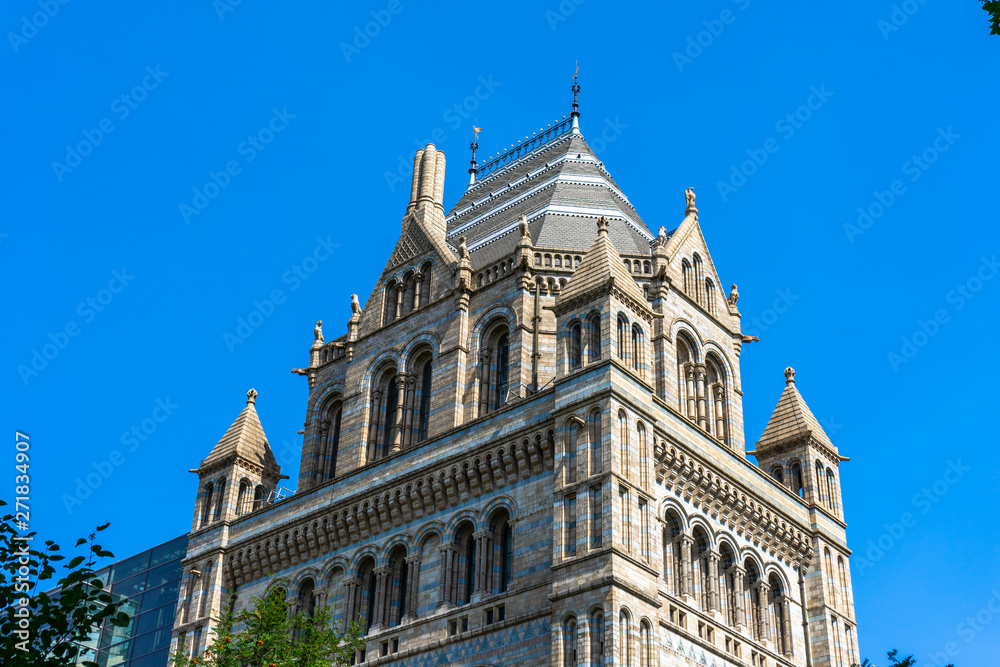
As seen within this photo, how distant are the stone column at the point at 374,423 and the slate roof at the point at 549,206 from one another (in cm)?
678

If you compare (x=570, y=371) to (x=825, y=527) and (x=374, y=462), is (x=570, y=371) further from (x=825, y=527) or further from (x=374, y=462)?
(x=825, y=527)

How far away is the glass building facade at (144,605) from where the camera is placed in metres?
60.3

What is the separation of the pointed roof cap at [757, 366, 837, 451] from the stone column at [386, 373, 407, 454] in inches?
567

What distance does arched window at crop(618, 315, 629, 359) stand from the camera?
130ft

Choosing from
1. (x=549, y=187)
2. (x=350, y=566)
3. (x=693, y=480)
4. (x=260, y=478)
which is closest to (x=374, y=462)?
(x=350, y=566)

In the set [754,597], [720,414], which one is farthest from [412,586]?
[720,414]

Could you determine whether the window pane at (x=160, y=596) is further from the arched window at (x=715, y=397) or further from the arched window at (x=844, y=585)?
the arched window at (x=844, y=585)

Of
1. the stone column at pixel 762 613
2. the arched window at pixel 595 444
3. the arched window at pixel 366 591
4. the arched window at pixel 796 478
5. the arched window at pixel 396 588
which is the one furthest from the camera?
the arched window at pixel 796 478

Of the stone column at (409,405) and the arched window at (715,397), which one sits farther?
the arched window at (715,397)

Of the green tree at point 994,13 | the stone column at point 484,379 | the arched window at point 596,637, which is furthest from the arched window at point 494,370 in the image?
the green tree at point 994,13

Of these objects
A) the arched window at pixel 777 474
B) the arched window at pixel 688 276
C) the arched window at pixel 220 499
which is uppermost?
the arched window at pixel 688 276

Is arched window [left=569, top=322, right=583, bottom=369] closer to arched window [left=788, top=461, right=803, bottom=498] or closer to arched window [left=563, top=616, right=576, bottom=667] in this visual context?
arched window [left=563, top=616, right=576, bottom=667]

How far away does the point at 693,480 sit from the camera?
40.9 m

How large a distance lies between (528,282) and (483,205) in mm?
10793
